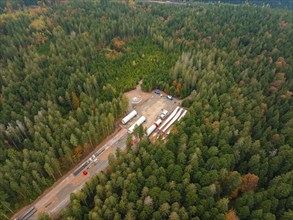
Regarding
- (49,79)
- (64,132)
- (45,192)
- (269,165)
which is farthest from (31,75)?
(269,165)

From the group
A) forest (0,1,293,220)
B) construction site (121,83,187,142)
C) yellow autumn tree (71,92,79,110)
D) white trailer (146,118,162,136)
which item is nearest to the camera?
forest (0,1,293,220)

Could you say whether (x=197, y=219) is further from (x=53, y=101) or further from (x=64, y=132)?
(x=53, y=101)

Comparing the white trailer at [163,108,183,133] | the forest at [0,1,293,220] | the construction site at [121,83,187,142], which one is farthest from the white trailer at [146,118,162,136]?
the forest at [0,1,293,220]

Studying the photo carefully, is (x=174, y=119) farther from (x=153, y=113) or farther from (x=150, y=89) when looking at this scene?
(x=150, y=89)

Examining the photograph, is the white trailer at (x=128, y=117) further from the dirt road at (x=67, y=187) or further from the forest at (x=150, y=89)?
the dirt road at (x=67, y=187)

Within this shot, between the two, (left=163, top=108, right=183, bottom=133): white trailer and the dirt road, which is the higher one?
(left=163, top=108, right=183, bottom=133): white trailer

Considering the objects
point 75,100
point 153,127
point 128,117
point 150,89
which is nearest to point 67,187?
point 128,117

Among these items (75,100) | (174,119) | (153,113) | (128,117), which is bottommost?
(153,113)

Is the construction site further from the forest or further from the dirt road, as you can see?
the dirt road
